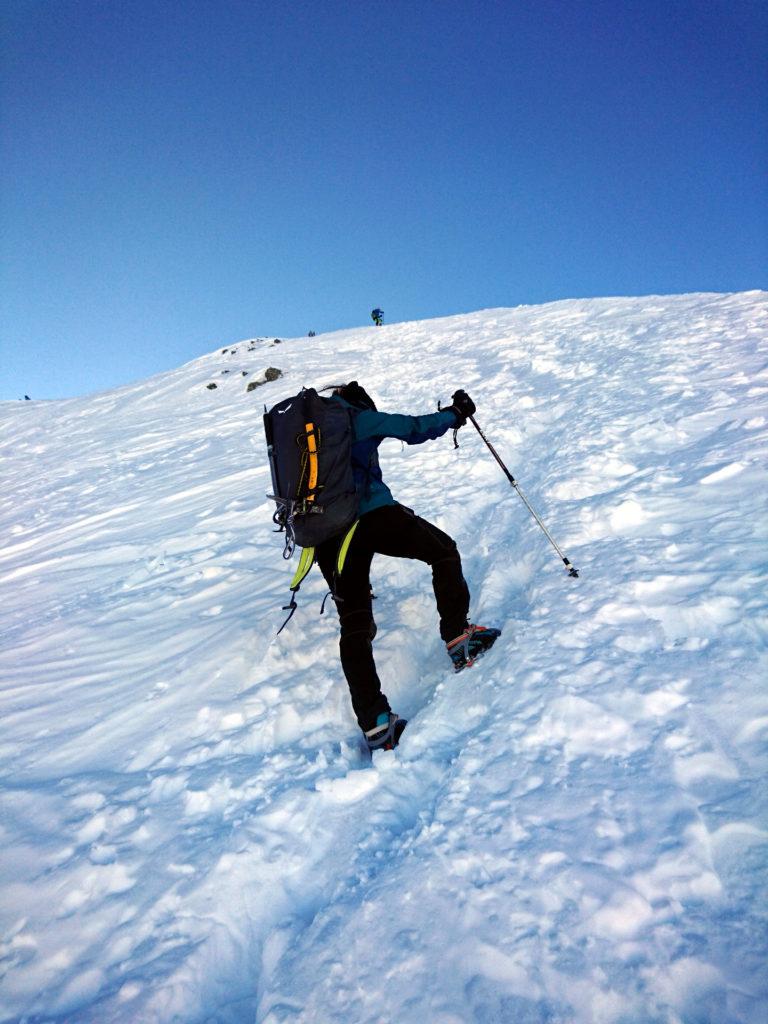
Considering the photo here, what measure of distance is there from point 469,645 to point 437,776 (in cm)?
89

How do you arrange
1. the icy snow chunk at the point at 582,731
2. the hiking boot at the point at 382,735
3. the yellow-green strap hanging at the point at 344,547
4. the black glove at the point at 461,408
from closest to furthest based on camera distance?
the icy snow chunk at the point at 582,731 → the hiking boot at the point at 382,735 → the yellow-green strap hanging at the point at 344,547 → the black glove at the point at 461,408

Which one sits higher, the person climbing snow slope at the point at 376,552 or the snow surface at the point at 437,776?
the person climbing snow slope at the point at 376,552

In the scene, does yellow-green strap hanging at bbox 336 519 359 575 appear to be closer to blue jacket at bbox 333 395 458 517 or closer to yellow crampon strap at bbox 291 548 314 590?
blue jacket at bbox 333 395 458 517

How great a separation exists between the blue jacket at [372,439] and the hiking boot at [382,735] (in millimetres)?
1206

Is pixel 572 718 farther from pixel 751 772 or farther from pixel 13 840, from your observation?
pixel 13 840

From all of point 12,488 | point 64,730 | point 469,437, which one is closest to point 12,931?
point 64,730

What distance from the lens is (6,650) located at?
507 cm

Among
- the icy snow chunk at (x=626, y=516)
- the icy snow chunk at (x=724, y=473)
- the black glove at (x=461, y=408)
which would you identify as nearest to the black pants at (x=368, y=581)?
the black glove at (x=461, y=408)

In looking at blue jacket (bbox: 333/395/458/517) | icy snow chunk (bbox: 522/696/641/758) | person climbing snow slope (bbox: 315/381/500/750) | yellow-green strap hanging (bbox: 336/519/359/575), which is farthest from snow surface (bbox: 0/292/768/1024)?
blue jacket (bbox: 333/395/458/517)

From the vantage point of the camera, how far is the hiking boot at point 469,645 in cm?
338

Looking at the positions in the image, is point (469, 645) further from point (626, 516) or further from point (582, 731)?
point (626, 516)

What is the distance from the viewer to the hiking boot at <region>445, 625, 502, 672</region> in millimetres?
3379

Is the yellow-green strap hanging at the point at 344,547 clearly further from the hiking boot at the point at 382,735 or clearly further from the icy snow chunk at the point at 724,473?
the icy snow chunk at the point at 724,473

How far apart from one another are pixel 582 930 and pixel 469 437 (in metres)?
7.20
